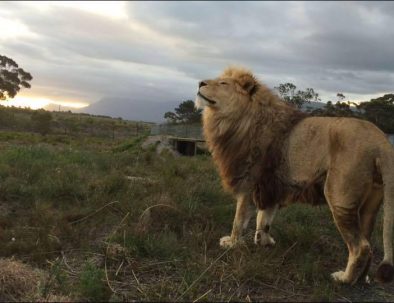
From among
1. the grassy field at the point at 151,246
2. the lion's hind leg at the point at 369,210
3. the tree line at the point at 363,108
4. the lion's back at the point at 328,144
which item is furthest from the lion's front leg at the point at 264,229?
the tree line at the point at 363,108

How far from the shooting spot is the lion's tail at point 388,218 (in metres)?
4.75

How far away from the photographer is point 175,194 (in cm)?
863

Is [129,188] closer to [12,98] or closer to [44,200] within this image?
[44,200]

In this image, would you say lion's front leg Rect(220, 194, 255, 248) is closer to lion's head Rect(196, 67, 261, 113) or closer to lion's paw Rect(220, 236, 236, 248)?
lion's paw Rect(220, 236, 236, 248)

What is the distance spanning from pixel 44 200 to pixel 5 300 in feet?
12.3

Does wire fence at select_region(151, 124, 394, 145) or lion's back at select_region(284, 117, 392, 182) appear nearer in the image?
lion's back at select_region(284, 117, 392, 182)

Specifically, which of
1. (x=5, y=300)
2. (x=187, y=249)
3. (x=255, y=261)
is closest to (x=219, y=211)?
(x=187, y=249)

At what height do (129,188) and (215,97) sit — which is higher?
(215,97)

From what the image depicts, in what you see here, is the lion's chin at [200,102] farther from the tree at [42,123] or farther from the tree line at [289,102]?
the tree at [42,123]

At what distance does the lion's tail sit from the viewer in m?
4.75

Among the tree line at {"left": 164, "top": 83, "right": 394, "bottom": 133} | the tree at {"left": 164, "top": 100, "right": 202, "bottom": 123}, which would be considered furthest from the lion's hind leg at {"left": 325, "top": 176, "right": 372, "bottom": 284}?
the tree at {"left": 164, "top": 100, "right": 202, "bottom": 123}

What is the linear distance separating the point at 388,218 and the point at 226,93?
7.95 feet

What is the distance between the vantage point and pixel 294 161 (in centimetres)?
570

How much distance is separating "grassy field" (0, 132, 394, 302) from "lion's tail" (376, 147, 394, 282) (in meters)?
0.47
